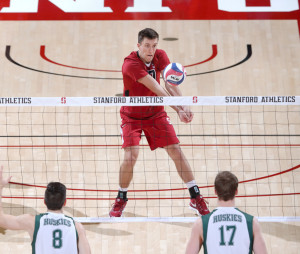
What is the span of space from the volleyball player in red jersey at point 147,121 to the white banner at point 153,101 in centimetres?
48

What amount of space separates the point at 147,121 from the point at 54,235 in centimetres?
346

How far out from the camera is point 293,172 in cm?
1073

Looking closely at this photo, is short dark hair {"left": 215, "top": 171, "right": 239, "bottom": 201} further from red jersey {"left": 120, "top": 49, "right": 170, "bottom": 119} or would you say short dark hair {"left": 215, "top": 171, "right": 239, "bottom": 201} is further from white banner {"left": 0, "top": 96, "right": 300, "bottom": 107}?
red jersey {"left": 120, "top": 49, "right": 170, "bottom": 119}

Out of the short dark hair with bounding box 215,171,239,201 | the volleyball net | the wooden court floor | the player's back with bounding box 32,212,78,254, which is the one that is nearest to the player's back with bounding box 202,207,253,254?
the short dark hair with bounding box 215,171,239,201

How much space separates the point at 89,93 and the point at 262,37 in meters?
4.34

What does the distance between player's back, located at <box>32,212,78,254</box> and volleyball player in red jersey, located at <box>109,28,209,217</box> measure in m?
3.01

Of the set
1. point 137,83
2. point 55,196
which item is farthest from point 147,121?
point 55,196

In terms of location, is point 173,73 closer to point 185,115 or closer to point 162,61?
point 162,61

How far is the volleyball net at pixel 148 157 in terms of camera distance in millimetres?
9672

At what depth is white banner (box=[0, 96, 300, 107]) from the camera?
8180 millimetres

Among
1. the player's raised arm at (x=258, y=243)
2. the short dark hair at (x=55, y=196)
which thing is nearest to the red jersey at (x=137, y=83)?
the short dark hair at (x=55, y=196)

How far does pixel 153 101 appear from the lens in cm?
832

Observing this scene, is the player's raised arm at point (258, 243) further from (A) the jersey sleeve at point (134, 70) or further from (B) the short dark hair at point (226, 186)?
(A) the jersey sleeve at point (134, 70)

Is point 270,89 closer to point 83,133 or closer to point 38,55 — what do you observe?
point 83,133
